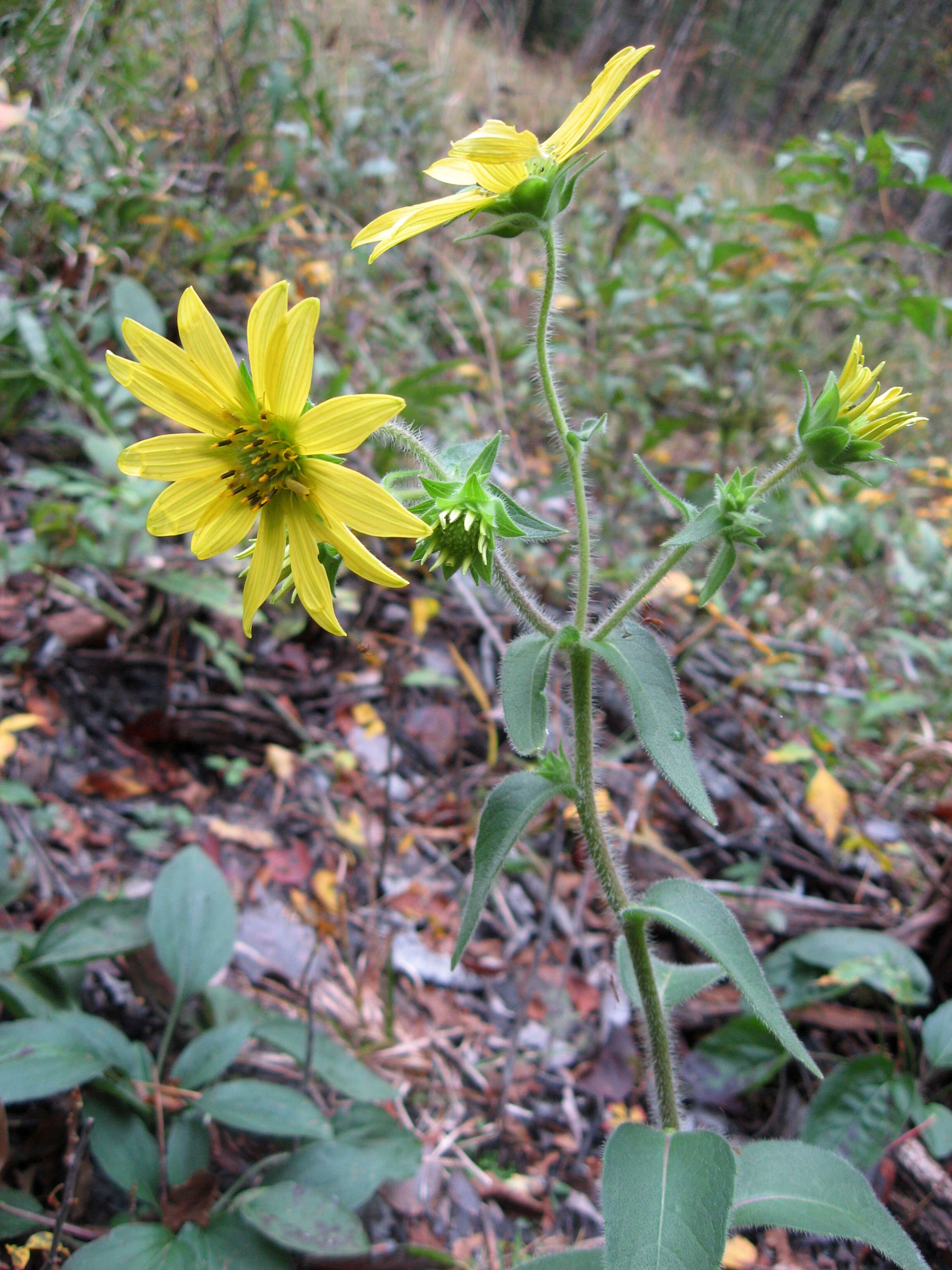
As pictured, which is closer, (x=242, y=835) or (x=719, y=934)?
(x=719, y=934)

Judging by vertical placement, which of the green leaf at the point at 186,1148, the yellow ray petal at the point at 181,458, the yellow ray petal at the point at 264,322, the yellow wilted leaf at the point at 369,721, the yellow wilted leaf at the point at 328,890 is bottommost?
the yellow wilted leaf at the point at 328,890

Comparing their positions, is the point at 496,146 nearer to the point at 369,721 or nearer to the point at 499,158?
the point at 499,158

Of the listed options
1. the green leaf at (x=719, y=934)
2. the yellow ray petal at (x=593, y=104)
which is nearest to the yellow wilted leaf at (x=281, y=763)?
the green leaf at (x=719, y=934)

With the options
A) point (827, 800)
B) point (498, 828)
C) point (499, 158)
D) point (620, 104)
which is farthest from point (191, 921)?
point (827, 800)

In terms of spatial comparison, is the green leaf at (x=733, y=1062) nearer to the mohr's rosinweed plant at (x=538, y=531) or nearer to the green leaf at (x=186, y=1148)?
the mohr's rosinweed plant at (x=538, y=531)

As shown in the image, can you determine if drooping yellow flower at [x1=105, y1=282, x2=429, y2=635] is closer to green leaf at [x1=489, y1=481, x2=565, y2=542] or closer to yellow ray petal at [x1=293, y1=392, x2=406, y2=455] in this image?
yellow ray petal at [x1=293, y1=392, x2=406, y2=455]

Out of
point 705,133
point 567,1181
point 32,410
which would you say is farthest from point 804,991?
point 705,133
